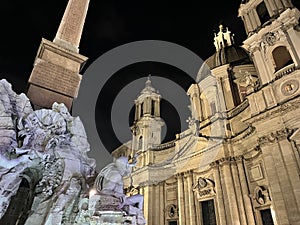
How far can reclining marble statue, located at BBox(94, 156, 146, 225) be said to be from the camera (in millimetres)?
A: 5355

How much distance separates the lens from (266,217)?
47.7ft

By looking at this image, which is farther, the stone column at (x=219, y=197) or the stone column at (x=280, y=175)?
the stone column at (x=219, y=197)

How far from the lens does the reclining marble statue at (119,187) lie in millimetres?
5355

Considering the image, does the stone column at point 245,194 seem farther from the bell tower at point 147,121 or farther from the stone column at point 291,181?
the bell tower at point 147,121

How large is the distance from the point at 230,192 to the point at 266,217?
9.20 ft

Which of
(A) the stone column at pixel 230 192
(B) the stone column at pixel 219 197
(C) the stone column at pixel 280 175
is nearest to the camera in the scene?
(C) the stone column at pixel 280 175

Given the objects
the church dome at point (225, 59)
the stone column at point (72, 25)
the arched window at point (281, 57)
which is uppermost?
the church dome at point (225, 59)

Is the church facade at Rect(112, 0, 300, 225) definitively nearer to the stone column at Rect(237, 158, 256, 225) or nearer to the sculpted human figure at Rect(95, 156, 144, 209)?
the stone column at Rect(237, 158, 256, 225)

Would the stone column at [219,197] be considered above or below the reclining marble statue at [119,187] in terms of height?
above

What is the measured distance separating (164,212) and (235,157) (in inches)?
331

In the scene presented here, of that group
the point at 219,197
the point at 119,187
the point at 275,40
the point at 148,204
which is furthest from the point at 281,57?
the point at 148,204

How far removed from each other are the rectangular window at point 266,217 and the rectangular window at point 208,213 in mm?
4044

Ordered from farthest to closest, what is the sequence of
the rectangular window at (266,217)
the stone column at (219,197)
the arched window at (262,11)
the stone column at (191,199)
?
the arched window at (262,11)
the stone column at (191,199)
the stone column at (219,197)
the rectangular window at (266,217)

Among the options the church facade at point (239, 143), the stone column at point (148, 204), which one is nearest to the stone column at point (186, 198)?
the church facade at point (239, 143)
